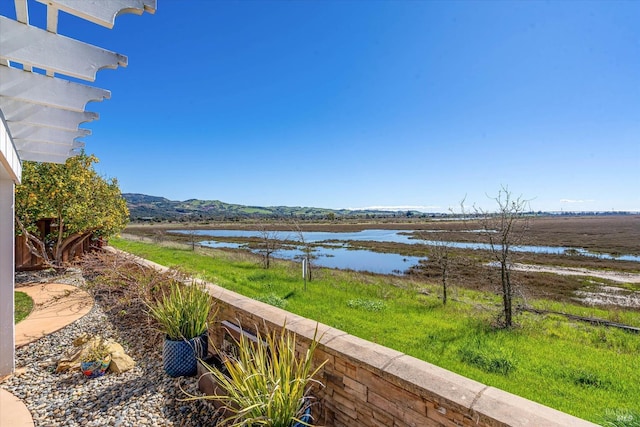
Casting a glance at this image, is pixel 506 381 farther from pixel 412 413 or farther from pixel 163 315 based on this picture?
pixel 163 315

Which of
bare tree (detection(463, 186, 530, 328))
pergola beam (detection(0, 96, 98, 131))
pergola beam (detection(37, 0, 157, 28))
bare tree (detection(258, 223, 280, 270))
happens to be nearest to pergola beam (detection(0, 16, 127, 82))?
pergola beam (detection(37, 0, 157, 28))

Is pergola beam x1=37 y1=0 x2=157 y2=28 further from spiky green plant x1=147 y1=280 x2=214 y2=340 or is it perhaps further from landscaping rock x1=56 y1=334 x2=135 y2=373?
landscaping rock x1=56 y1=334 x2=135 y2=373

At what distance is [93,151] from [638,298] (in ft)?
65.5

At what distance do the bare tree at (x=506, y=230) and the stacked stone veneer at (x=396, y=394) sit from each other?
407 centimetres

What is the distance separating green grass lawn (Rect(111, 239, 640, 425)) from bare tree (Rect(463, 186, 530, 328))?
1.95 ft

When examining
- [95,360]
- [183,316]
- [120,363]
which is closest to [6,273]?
[95,360]

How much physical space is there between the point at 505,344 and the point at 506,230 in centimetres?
201

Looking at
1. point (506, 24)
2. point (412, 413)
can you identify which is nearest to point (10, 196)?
point (412, 413)

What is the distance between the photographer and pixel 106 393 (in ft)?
9.86

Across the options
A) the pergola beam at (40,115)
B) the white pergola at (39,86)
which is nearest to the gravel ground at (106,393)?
the white pergola at (39,86)

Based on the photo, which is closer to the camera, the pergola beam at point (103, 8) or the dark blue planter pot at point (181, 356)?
the pergola beam at point (103, 8)

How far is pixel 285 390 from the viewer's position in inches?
80.7

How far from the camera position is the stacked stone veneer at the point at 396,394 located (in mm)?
1563

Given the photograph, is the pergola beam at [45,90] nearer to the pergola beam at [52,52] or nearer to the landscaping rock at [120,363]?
the pergola beam at [52,52]
